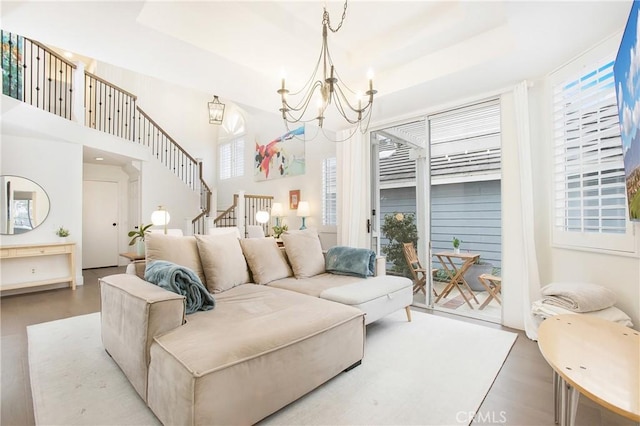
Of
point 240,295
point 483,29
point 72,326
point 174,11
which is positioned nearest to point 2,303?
point 72,326

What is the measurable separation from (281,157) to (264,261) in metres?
3.95

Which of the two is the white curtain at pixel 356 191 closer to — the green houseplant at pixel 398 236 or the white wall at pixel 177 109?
the green houseplant at pixel 398 236

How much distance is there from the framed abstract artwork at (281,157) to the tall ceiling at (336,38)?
8.24 ft

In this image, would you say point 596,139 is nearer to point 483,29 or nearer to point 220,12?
point 483,29

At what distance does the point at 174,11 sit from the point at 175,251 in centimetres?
186

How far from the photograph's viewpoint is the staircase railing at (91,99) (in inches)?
175

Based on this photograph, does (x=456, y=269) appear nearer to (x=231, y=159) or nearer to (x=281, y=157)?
(x=281, y=157)

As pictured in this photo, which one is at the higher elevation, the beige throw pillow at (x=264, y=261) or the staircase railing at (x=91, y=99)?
the staircase railing at (x=91, y=99)

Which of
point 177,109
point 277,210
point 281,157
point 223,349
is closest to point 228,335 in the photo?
point 223,349

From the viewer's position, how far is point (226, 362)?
138 cm

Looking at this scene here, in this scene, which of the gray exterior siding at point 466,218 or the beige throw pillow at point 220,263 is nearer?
the beige throw pillow at point 220,263

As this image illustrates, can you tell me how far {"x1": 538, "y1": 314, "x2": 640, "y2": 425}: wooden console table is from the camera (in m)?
0.92

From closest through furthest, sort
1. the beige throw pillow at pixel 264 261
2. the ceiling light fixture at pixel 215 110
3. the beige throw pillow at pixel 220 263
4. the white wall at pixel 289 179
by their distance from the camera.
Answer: the beige throw pillow at pixel 220 263 → the beige throw pillow at pixel 264 261 → the white wall at pixel 289 179 → the ceiling light fixture at pixel 215 110

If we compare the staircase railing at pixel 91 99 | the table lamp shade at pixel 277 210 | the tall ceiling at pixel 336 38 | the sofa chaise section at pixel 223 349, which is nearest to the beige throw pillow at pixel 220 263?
the sofa chaise section at pixel 223 349
